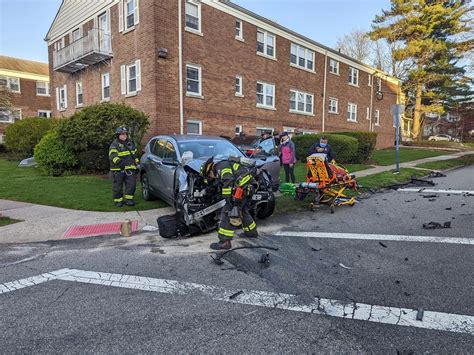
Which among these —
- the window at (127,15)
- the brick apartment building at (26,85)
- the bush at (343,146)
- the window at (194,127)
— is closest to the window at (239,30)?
the window at (127,15)

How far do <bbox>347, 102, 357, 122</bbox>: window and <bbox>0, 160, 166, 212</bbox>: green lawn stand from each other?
22489 millimetres

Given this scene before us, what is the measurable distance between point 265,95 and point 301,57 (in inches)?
196

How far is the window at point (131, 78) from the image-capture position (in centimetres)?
1636

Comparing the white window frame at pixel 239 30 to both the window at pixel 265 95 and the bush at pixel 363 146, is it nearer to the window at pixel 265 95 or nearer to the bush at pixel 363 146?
the window at pixel 265 95

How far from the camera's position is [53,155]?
12.2 metres

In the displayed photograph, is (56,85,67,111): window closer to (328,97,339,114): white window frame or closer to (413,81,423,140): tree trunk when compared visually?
(328,97,339,114): white window frame

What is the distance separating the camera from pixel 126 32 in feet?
55.6

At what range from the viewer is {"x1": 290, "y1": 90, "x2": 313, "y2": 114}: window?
23.3 m

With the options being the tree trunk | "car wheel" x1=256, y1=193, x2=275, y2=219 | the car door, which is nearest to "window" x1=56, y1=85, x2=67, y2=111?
the car door

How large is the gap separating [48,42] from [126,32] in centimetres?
1172

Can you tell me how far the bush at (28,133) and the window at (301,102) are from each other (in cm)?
1430

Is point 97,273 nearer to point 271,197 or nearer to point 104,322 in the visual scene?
point 104,322

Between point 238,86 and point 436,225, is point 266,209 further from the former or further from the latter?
point 238,86

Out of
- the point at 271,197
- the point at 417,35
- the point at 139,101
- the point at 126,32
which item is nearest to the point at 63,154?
the point at 139,101
